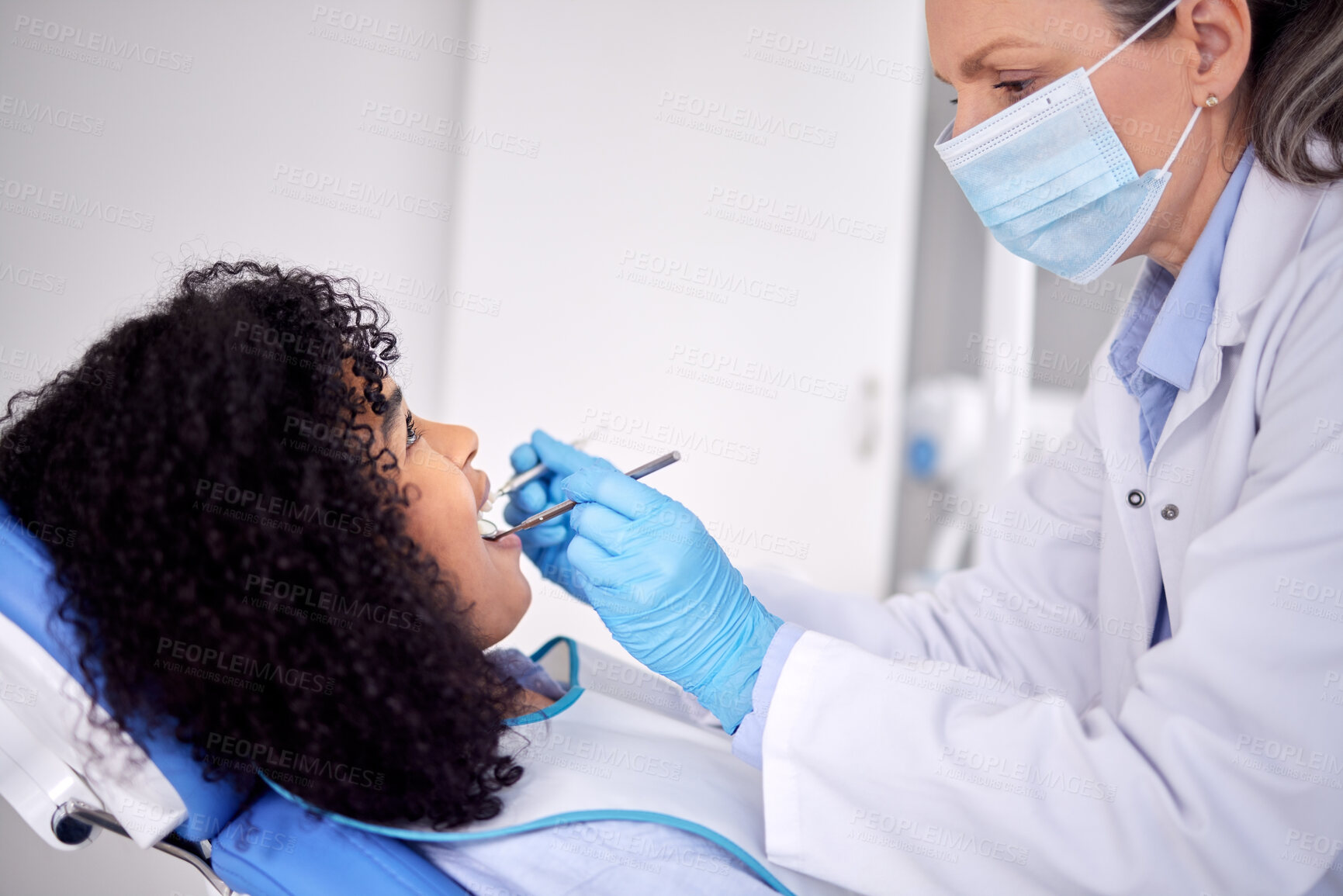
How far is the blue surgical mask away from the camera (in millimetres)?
1128

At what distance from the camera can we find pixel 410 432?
118cm

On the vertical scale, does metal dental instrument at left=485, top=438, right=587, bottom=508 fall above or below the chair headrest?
above

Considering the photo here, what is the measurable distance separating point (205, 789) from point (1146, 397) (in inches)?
52.4

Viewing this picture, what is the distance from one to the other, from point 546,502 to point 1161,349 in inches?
37.5

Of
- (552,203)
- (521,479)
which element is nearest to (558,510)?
(521,479)

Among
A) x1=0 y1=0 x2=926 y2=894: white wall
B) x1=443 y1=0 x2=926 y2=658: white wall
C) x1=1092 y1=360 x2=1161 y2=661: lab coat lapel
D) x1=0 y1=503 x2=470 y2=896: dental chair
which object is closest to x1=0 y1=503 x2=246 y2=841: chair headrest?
x1=0 y1=503 x2=470 y2=896: dental chair

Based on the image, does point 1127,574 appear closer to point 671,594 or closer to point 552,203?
point 671,594

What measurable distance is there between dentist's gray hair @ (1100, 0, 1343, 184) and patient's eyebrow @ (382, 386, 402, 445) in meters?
1.03

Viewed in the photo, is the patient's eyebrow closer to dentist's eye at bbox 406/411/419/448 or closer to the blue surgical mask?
dentist's eye at bbox 406/411/419/448

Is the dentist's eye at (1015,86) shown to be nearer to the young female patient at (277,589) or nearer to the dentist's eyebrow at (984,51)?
the dentist's eyebrow at (984,51)

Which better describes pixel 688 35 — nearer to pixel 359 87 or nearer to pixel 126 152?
pixel 359 87

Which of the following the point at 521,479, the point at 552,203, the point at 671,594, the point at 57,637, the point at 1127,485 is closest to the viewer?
the point at 57,637

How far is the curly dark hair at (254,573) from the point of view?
2.92 feet

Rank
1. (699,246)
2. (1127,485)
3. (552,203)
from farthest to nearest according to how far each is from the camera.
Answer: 1. (699,246)
2. (552,203)
3. (1127,485)
